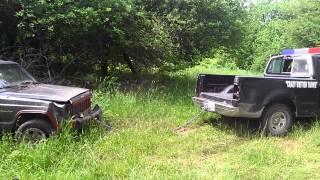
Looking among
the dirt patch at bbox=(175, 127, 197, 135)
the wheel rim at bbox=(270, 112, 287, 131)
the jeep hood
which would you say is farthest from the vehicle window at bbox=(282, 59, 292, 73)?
the jeep hood

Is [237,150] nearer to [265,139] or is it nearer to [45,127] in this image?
[265,139]

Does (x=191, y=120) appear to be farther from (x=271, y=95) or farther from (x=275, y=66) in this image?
(x=275, y=66)

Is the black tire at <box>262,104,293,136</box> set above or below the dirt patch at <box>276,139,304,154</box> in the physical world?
above

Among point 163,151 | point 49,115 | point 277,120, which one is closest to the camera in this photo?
point 49,115

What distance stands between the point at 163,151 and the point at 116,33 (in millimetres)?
5496

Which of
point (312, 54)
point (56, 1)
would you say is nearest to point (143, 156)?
point (312, 54)

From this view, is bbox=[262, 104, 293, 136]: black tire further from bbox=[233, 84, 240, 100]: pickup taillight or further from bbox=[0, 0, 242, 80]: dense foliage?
bbox=[0, 0, 242, 80]: dense foliage

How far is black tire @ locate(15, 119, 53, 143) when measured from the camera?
279 inches

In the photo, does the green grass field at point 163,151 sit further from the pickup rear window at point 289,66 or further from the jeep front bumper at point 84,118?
the pickup rear window at point 289,66

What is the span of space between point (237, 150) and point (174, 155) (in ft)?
3.66

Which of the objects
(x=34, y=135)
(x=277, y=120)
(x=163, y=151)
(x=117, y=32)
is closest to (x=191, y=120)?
(x=277, y=120)

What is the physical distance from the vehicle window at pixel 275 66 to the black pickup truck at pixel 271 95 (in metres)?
0.46

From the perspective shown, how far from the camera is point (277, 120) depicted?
8648 mm

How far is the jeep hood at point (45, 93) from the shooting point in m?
7.32
